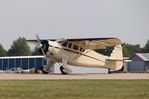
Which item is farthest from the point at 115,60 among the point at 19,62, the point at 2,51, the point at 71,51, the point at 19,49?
the point at 19,49

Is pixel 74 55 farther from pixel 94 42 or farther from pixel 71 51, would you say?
pixel 94 42

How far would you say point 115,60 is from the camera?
2271 inches

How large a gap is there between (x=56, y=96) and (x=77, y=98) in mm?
1040

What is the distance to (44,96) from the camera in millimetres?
18984

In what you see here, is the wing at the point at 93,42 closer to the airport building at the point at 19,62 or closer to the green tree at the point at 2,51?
the airport building at the point at 19,62

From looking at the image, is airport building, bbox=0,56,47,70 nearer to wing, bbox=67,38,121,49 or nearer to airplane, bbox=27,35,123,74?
airplane, bbox=27,35,123,74

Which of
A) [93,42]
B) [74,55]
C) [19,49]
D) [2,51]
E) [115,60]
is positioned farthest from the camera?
[19,49]

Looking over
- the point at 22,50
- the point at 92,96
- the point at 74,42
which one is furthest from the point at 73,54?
the point at 22,50

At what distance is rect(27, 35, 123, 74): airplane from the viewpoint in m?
49.1

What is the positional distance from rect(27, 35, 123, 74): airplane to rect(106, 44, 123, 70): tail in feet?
3.58

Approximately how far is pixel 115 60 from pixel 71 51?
26.9 feet

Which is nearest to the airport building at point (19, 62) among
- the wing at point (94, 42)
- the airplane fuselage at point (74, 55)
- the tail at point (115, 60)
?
the tail at point (115, 60)

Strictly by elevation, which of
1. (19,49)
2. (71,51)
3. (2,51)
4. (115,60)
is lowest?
(2,51)

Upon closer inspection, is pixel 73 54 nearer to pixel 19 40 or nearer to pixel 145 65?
pixel 145 65
